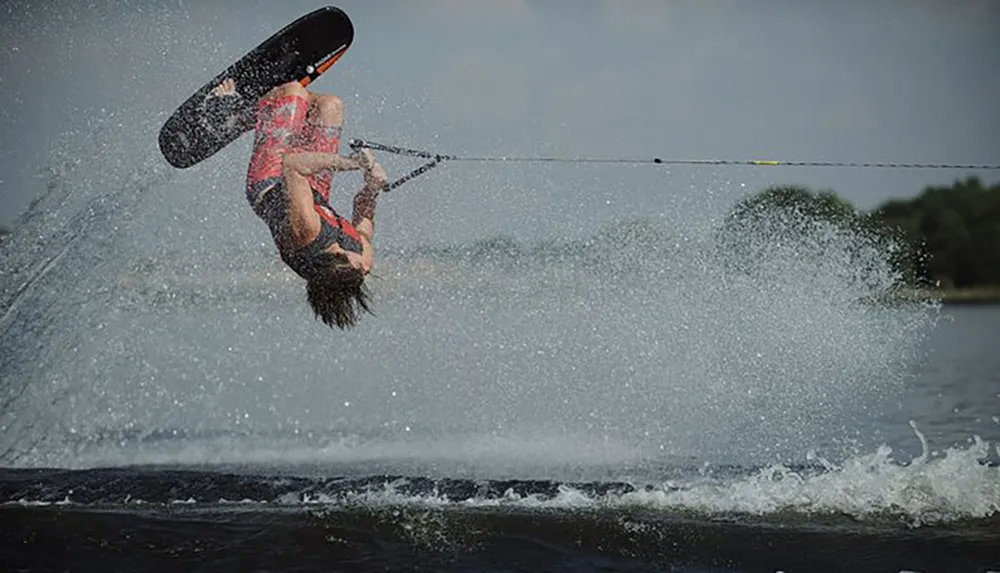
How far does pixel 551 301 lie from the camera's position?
32.4 feet

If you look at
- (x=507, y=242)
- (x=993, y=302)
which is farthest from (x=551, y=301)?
(x=993, y=302)

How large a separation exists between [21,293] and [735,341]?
544 centimetres

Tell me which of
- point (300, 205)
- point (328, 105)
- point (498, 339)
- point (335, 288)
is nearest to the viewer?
point (300, 205)

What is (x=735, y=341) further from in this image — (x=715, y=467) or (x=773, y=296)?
(x=715, y=467)

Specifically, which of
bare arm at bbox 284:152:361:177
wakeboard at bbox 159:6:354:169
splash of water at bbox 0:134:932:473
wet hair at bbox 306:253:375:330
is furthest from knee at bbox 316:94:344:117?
splash of water at bbox 0:134:932:473

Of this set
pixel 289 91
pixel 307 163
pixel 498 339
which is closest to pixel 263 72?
pixel 289 91

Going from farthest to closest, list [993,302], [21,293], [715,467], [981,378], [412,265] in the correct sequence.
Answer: [993,302] → [981,378] → [412,265] → [21,293] → [715,467]

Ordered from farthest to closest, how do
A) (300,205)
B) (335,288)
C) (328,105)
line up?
(335,288)
(328,105)
(300,205)

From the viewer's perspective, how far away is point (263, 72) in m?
7.10

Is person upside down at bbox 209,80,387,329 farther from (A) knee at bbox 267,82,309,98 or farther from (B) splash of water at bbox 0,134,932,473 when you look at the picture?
(B) splash of water at bbox 0,134,932,473

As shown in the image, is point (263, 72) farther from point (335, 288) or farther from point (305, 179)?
point (335, 288)

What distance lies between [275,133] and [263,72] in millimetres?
534

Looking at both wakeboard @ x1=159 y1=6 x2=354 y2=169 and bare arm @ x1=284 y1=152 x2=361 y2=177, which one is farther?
wakeboard @ x1=159 y1=6 x2=354 y2=169

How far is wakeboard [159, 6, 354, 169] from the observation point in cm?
705
